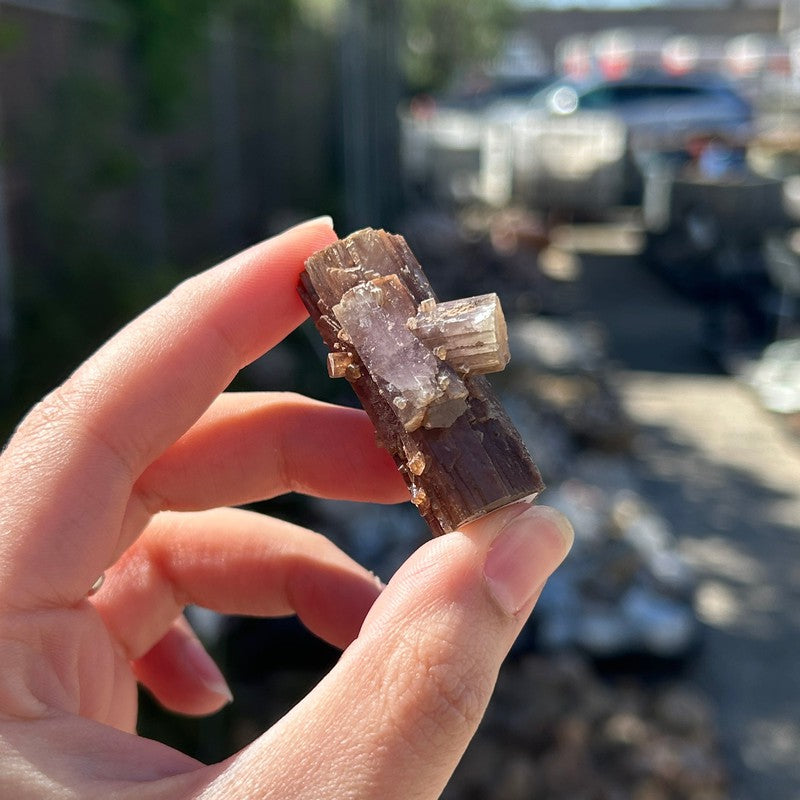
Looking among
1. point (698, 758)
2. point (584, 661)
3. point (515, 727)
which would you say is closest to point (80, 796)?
point (515, 727)

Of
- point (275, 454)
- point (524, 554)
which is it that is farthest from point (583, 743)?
point (524, 554)

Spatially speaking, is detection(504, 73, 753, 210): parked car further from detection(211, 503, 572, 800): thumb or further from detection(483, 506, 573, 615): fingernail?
detection(211, 503, 572, 800): thumb

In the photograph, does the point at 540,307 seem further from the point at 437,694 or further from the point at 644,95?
the point at 644,95

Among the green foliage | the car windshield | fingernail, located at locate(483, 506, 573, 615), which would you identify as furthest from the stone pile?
the green foliage

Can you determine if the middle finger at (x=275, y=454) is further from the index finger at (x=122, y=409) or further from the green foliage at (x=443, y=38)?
the green foliage at (x=443, y=38)

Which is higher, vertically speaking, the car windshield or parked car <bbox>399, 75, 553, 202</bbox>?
the car windshield

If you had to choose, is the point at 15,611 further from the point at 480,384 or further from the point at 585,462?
the point at 585,462
